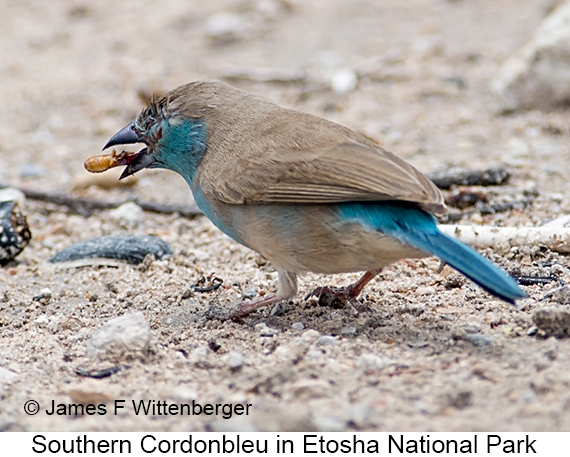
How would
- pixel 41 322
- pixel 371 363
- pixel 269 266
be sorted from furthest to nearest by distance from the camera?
pixel 269 266
pixel 41 322
pixel 371 363

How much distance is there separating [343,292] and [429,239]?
0.80 m

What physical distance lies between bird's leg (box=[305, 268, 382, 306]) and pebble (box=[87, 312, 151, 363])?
1053 mm

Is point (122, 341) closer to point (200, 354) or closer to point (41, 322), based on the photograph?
point (200, 354)

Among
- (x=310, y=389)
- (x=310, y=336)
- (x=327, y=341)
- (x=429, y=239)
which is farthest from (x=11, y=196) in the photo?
(x=310, y=389)

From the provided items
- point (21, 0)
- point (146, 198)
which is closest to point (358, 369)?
point (146, 198)

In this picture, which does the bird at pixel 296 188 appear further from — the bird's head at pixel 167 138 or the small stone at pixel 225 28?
the small stone at pixel 225 28

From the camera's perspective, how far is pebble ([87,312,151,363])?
356 cm

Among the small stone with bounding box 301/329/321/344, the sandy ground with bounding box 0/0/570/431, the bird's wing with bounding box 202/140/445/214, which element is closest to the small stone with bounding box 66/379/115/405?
the sandy ground with bounding box 0/0/570/431

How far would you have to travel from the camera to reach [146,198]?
6.39m

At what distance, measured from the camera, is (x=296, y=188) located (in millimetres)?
3906

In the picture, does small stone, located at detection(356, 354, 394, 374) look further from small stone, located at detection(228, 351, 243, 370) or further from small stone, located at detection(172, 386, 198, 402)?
small stone, located at detection(172, 386, 198, 402)

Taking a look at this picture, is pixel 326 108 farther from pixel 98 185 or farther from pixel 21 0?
pixel 21 0

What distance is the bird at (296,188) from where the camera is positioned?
367 cm
